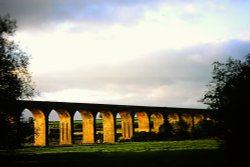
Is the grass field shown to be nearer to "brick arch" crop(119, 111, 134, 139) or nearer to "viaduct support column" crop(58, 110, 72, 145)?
"viaduct support column" crop(58, 110, 72, 145)

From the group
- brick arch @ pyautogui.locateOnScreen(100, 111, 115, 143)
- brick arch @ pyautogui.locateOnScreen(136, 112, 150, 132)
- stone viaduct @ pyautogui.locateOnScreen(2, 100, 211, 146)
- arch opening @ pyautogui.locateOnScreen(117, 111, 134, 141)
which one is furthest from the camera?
brick arch @ pyautogui.locateOnScreen(136, 112, 150, 132)

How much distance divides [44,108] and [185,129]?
2277cm

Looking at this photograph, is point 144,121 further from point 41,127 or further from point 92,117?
point 41,127

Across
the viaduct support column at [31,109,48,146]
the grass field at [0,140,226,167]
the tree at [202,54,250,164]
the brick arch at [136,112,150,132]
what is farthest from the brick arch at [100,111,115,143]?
the tree at [202,54,250,164]

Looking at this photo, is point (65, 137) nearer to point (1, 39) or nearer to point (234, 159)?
point (1, 39)

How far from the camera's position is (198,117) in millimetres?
68062

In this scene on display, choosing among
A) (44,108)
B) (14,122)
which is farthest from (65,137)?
(14,122)

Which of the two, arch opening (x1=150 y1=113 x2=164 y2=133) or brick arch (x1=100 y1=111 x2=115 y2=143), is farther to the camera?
arch opening (x1=150 y1=113 x2=164 y2=133)

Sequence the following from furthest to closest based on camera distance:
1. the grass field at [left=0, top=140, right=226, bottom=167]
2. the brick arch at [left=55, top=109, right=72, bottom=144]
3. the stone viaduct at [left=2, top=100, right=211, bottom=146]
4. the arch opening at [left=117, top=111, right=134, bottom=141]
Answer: the arch opening at [left=117, top=111, right=134, bottom=141]
the brick arch at [left=55, top=109, right=72, bottom=144]
the stone viaduct at [left=2, top=100, right=211, bottom=146]
the grass field at [left=0, top=140, right=226, bottom=167]

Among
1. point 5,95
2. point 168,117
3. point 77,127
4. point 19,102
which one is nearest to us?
point 5,95

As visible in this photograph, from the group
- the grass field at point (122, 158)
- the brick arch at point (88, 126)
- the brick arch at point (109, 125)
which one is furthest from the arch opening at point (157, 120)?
the grass field at point (122, 158)

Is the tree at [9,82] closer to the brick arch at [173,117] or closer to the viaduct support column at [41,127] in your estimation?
the viaduct support column at [41,127]

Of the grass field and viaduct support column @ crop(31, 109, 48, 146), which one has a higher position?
viaduct support column @ crop(31, 109, 48, 146)

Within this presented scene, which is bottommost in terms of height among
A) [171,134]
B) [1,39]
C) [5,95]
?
[171,134]
